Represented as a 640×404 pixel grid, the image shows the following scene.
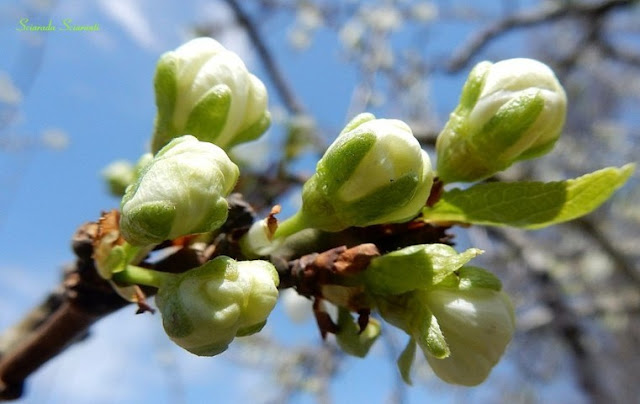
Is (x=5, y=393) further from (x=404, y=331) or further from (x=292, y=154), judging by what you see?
(x=292, y=154)

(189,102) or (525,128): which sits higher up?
(189,102)

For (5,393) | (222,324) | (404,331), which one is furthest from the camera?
(5,393)

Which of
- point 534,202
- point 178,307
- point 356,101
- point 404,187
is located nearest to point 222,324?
point 178,307

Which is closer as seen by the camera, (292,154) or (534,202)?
(534,202)

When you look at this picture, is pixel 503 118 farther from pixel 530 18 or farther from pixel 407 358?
pixel 530 18

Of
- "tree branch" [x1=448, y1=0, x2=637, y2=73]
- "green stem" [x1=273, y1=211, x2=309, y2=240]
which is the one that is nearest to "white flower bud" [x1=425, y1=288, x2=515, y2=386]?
"green stem" [x1=273, y1=211, x2=309, y2=240]

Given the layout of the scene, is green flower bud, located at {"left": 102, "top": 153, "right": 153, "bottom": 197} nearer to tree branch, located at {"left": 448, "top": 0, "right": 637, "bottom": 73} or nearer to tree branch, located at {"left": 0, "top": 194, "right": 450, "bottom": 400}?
tree branch, located at {"left": 0, "top": 194, "right": 450, "bottom": 400}

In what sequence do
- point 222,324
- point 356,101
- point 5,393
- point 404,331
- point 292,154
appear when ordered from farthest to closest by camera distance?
point 356,101 < point 292,154 < point 5,393 < point 404,331 < point 222,324

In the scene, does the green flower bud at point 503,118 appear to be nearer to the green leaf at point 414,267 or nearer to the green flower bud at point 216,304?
the green leaf at point 414,267
